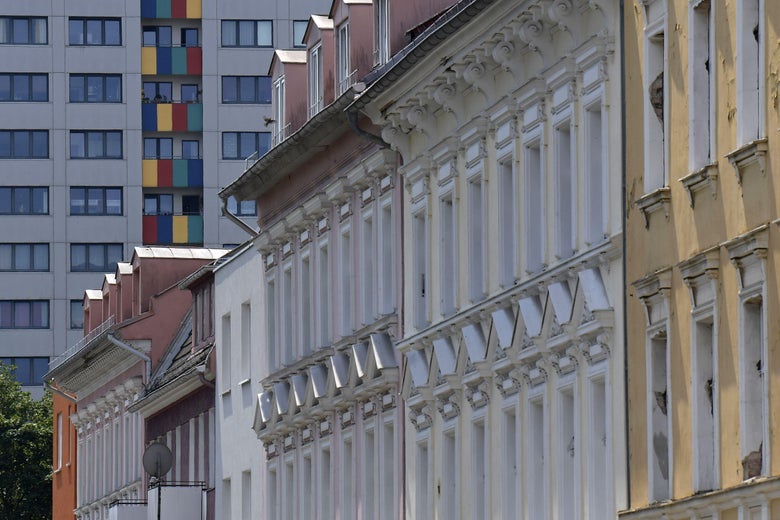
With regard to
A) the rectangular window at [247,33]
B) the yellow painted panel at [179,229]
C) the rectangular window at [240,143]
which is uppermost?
the rectangular window at [247,33]

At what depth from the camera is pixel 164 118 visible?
11462 cm

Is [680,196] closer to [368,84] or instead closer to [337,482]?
[368,84]

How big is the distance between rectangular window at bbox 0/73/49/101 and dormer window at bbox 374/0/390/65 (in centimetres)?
7627

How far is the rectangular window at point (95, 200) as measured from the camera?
375 ft

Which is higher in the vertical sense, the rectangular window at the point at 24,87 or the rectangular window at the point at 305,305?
the rectangular window at the point at 24,87

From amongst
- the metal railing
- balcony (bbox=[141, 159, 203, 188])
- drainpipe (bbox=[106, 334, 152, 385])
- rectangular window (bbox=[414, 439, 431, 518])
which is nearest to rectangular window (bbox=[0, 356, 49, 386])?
balcony (bbox=[141, 159, 203, 188])

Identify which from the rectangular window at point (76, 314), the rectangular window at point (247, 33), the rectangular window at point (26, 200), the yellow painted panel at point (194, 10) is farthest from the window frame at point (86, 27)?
the rectangular window at point (76, 314)

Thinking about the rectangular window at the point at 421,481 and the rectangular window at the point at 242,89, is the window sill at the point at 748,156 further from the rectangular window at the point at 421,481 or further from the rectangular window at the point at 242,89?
the rectangular window at the point at 242,89

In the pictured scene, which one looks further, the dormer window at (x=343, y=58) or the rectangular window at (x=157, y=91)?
the rectangular window at (x=157, y=91)

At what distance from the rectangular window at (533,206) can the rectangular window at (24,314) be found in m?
83.5

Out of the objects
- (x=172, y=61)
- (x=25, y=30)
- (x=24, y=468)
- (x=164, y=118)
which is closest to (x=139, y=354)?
(x=24, y=468)

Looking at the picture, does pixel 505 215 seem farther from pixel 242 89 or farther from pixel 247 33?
pixel 247 33

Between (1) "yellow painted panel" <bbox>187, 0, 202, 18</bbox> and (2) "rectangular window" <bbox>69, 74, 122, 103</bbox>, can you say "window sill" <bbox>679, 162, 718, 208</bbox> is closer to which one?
(1) "yellow painted panel" <bbox>187, 0, 202, 18</bbox>

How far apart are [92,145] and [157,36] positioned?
5.60 meters
